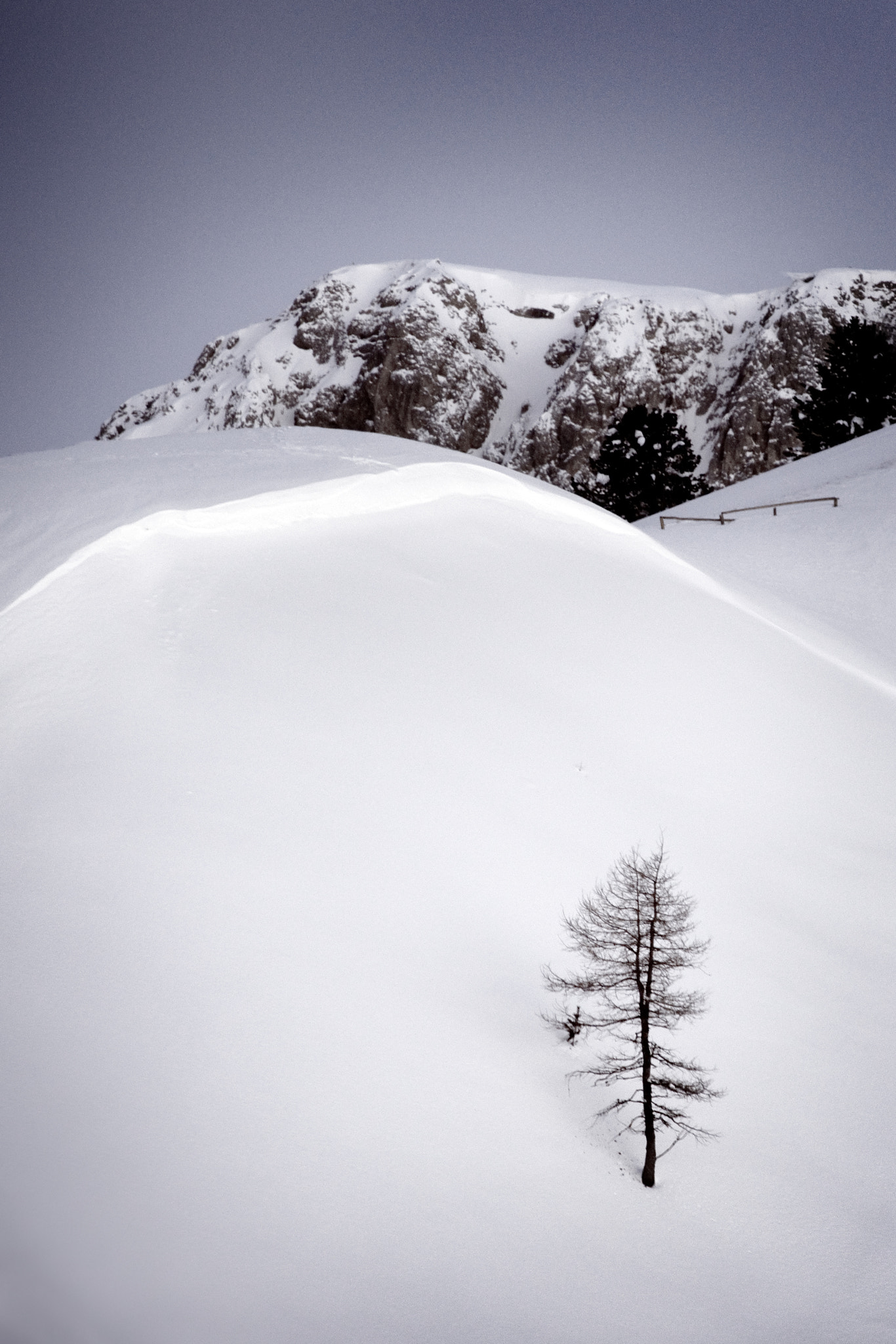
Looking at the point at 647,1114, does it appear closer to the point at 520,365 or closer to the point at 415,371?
the point at 415,371

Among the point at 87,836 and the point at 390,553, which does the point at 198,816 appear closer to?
the point at 87,836

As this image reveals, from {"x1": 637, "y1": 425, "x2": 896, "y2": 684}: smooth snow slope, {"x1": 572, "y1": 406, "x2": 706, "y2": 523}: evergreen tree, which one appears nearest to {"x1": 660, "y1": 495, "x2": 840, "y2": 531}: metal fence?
{"x1": 637, "y1": 425, "x2": 896, "y2": 684}: smooth snow slope

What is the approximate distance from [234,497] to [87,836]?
873cm

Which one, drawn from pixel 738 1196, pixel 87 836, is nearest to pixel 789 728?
pixel 738 1196

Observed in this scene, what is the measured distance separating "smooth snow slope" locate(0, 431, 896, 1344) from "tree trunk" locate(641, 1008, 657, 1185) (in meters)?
0.14

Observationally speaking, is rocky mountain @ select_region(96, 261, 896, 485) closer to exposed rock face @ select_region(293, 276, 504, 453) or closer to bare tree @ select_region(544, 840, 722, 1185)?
exposed rock face @ select_region(293, 276, 504, 453)

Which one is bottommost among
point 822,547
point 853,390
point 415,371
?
point 822,547

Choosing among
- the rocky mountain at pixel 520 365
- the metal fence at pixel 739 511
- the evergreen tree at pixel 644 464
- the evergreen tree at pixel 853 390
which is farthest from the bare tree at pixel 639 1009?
the rocky mountain at pixel 520 365

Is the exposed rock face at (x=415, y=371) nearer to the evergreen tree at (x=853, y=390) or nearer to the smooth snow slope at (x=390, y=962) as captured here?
the evergreen tree at (x=853, y=390)

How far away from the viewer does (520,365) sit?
127 meters

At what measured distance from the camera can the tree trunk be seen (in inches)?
213

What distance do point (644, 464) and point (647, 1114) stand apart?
124ft

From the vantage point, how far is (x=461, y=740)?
9.66 m

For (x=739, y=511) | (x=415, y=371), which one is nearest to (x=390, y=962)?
(x=739, y=511)
